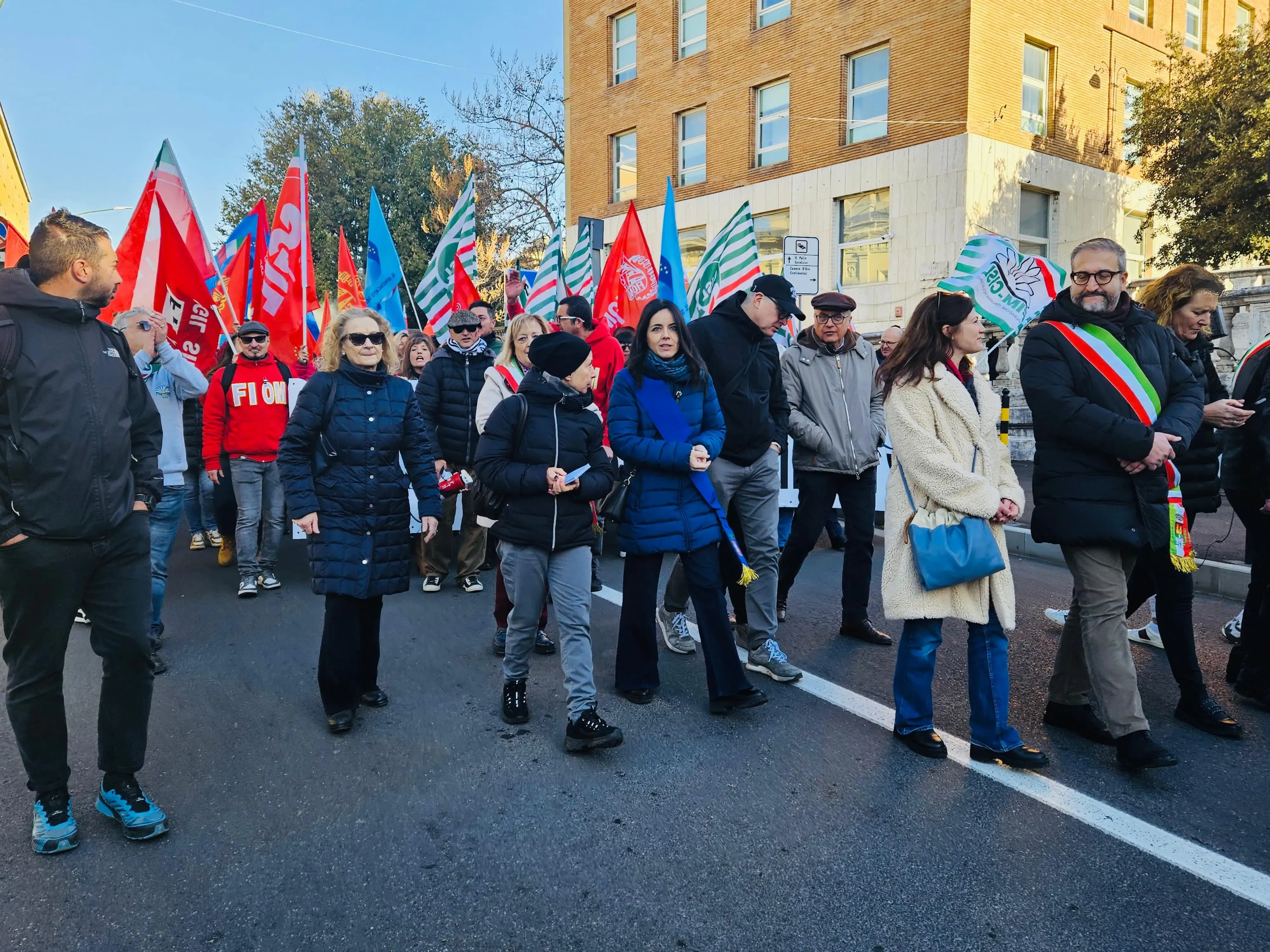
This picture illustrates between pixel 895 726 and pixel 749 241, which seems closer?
pixel 895 726

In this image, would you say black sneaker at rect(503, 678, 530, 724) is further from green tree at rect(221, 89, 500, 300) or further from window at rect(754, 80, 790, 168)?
green tree at rect(221, 89, 500, 300)

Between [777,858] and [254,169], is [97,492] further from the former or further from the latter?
[254,169]

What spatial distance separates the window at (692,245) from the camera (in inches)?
912

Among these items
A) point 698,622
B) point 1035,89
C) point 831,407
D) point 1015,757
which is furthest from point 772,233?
point 1015,757

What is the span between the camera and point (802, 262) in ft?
33.1

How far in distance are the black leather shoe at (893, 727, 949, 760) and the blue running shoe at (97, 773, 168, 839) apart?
279 centimetres

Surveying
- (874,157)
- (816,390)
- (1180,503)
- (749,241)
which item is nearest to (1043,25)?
(874,157)

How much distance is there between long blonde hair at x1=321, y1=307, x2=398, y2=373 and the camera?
13.7ft

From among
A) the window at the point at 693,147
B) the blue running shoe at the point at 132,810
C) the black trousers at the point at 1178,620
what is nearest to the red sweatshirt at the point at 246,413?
the blue running shoe at the point at 132,810

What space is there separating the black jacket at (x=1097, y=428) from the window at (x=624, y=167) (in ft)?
71.8

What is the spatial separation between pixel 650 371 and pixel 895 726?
1.90 meters

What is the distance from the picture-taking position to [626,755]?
12.2 feet

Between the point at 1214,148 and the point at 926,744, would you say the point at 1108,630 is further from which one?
the point at 1214,148

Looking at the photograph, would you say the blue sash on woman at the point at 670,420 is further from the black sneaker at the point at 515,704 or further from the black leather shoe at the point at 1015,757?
the black leather shoe at the point at 1015,757
